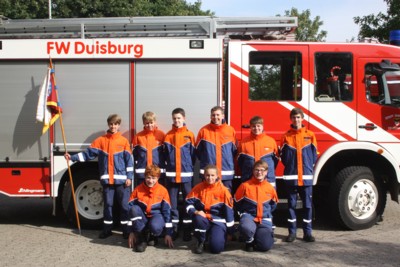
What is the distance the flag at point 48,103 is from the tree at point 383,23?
42.0ft

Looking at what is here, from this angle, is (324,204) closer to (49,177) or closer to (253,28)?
(253,28)

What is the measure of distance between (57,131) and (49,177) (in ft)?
2.12

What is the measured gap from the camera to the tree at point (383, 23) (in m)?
16.3

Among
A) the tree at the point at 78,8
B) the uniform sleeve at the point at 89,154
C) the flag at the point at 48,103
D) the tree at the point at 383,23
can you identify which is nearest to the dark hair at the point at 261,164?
the uniform sleeve at the point at 89,154

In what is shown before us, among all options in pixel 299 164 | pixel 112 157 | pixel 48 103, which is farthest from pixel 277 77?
pixel 48 103

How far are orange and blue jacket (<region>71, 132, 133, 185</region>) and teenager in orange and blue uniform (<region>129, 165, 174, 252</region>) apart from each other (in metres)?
0.36

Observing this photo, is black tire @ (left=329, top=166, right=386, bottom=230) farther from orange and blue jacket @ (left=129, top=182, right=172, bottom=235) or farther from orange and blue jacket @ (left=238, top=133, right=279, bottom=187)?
orange and blue jacket @ (left=129, top=182, right=172, bottom=235)

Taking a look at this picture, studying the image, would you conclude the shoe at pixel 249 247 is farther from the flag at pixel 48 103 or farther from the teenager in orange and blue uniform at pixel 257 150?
the flag at pixel 48 103

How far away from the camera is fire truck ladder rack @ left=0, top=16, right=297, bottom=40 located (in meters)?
6.67

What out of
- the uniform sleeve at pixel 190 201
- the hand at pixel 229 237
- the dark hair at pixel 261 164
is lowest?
the hand at pixel 229 237

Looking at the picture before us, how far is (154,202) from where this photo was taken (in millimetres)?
5852

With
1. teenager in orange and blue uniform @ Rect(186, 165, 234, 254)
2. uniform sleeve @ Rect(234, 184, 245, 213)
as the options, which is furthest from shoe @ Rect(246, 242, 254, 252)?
uniform sleeve @ Rect(234, 184, 245, 213)

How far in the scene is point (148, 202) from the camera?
5.85 metres

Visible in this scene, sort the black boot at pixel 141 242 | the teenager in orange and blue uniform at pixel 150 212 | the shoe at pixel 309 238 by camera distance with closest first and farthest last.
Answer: the black boot at pixel 141 242
the teenager in orange and blue uniform at pixel 150 212
the shoe at pixel 309 238
